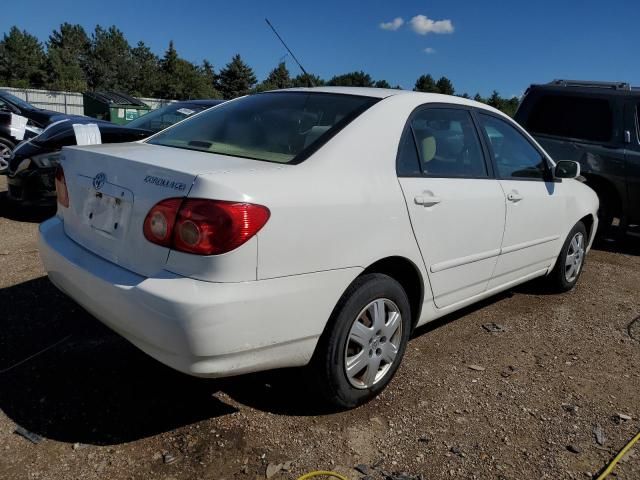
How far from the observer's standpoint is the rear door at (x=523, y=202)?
3582 mm

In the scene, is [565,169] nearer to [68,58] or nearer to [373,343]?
[373,343]

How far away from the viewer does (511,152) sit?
381 cm

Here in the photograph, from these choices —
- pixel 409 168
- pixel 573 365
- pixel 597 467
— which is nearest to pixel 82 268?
pixel 409 168

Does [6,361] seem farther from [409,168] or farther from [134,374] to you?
[409,168]

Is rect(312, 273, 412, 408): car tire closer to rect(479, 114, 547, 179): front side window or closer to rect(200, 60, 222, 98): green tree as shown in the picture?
rect(479, 114, 547, 179): front side window

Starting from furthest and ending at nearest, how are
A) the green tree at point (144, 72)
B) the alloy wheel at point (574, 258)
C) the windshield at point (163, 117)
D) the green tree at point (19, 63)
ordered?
the green tree at point (144, 72)
the green tree at point (19, 63)
the windshield at point (163, 117)
the alloy wheel at point (574, 258)

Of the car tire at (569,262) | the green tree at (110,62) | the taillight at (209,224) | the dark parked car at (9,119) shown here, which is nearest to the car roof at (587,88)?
the car tire at (569,262)

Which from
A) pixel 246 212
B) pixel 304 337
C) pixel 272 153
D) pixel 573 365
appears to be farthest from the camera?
pixel 573 365

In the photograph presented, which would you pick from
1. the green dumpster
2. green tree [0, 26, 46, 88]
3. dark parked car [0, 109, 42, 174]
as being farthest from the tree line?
dark parked car [0, 109, 42, 174]

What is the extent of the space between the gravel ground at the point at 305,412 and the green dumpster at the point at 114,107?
15950 mm

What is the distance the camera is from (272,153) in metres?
2.59

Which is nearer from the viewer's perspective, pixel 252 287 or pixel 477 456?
pixel 252 287

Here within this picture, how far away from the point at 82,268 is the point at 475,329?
8.77 ft

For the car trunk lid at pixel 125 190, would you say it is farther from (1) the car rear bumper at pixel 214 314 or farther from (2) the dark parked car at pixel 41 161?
(2) the dark parked car at pixel 41 161
